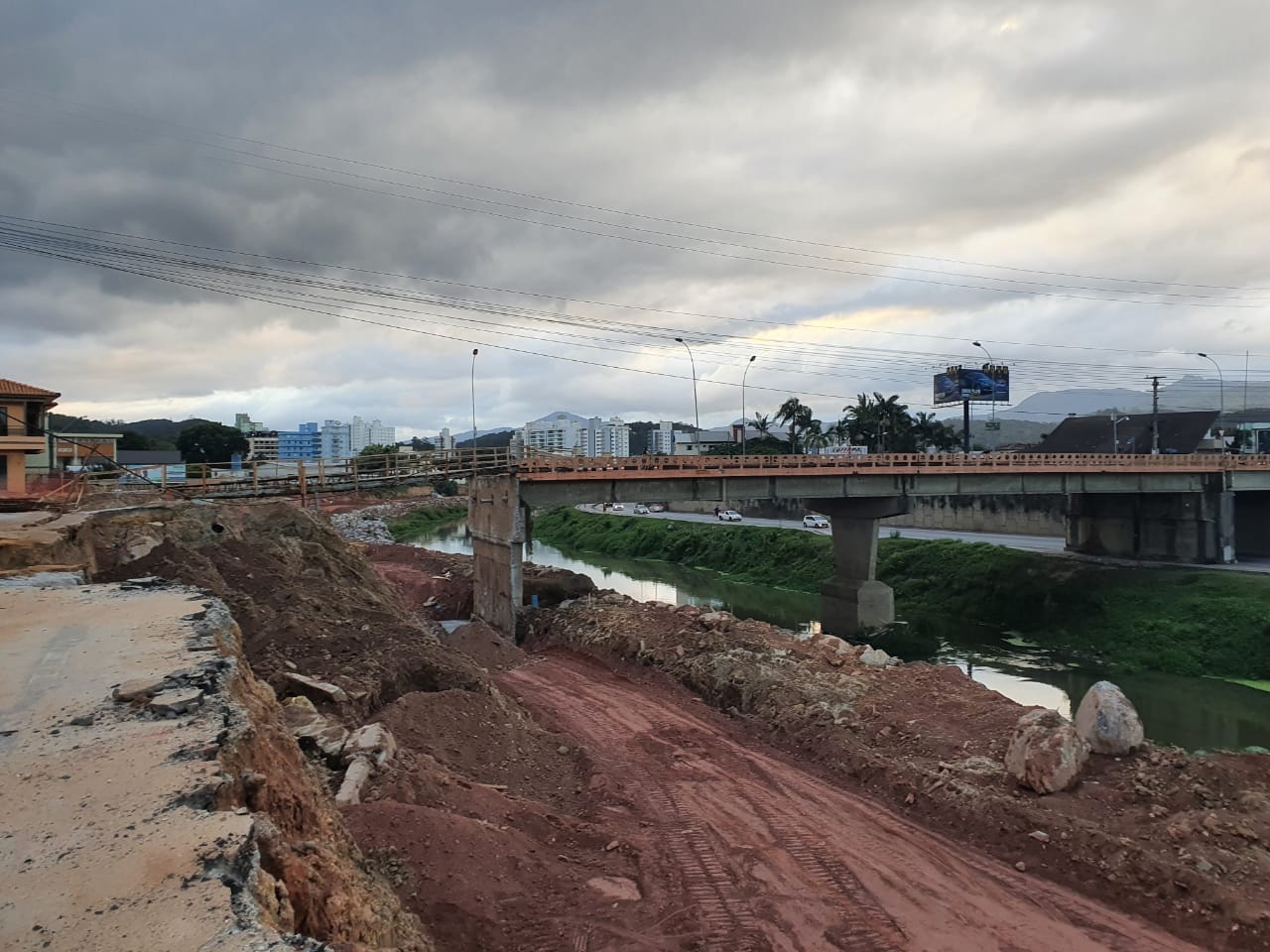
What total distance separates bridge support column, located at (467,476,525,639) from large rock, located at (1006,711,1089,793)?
20239mm

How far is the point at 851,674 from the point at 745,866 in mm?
10525

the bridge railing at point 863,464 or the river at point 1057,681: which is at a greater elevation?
the bridge railing at point 863,464

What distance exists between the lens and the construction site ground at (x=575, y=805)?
582 cm

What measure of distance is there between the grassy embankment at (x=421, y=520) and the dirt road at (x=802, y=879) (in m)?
73.9

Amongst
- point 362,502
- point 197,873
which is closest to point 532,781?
point 197,873

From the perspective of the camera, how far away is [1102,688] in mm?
15000

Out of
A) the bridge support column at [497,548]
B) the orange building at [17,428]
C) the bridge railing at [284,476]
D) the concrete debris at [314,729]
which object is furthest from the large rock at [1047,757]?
the orange building at [17,428]

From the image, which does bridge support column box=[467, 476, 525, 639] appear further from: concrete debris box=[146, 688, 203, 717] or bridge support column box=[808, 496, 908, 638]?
concrete debris box=[146, 688, 203, 717]

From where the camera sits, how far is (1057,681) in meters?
31.3

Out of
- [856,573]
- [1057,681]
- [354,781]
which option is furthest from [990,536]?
[354,781]

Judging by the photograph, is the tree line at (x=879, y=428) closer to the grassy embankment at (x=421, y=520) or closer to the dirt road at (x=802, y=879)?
the grassy embankment at (x=421, y=520)

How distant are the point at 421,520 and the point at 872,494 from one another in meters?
78.5

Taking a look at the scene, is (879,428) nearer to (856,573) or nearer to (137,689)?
(856,573)

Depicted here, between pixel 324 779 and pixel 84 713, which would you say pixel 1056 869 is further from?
pixel 84 713
